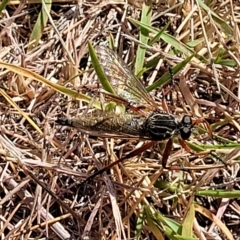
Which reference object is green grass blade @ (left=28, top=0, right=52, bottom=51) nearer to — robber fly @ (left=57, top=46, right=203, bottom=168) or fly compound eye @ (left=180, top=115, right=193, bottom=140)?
robber fly @ (left=57, top=46, right=203, bottom=168)

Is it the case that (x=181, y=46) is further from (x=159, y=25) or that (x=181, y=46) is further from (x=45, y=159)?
(x=45, y=159)

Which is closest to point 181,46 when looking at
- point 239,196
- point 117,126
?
point 117,126

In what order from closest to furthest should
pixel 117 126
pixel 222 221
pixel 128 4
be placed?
pixel 117 126, pixel 222 221, pixel 128 4

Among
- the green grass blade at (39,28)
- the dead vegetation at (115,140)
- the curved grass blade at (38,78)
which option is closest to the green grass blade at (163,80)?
the dead vegetation at (115,140)

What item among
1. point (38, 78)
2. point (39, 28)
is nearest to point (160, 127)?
point (38, 78)

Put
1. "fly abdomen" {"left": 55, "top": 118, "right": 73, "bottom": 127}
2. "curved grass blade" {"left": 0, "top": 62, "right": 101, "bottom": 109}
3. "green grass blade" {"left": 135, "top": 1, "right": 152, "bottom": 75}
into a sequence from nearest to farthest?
"fly abdomen" {"left": 55, "top": 118, "right": 73, "bottom": 127} → "curved grass blade" {"left": 0, "top": 62, "right": 101, "bottom": 109} → "green grass blade" {"left": 135, "top": 1, "right": 152, "bottom": 75}

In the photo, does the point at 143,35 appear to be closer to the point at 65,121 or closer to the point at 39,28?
the point at 39,28

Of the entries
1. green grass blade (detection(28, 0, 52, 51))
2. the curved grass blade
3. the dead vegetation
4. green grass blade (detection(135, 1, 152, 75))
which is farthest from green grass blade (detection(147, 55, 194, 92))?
green grass blade (detection(28, 0, 52, 51))

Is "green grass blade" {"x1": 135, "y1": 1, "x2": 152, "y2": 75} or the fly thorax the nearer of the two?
the fly thorax
